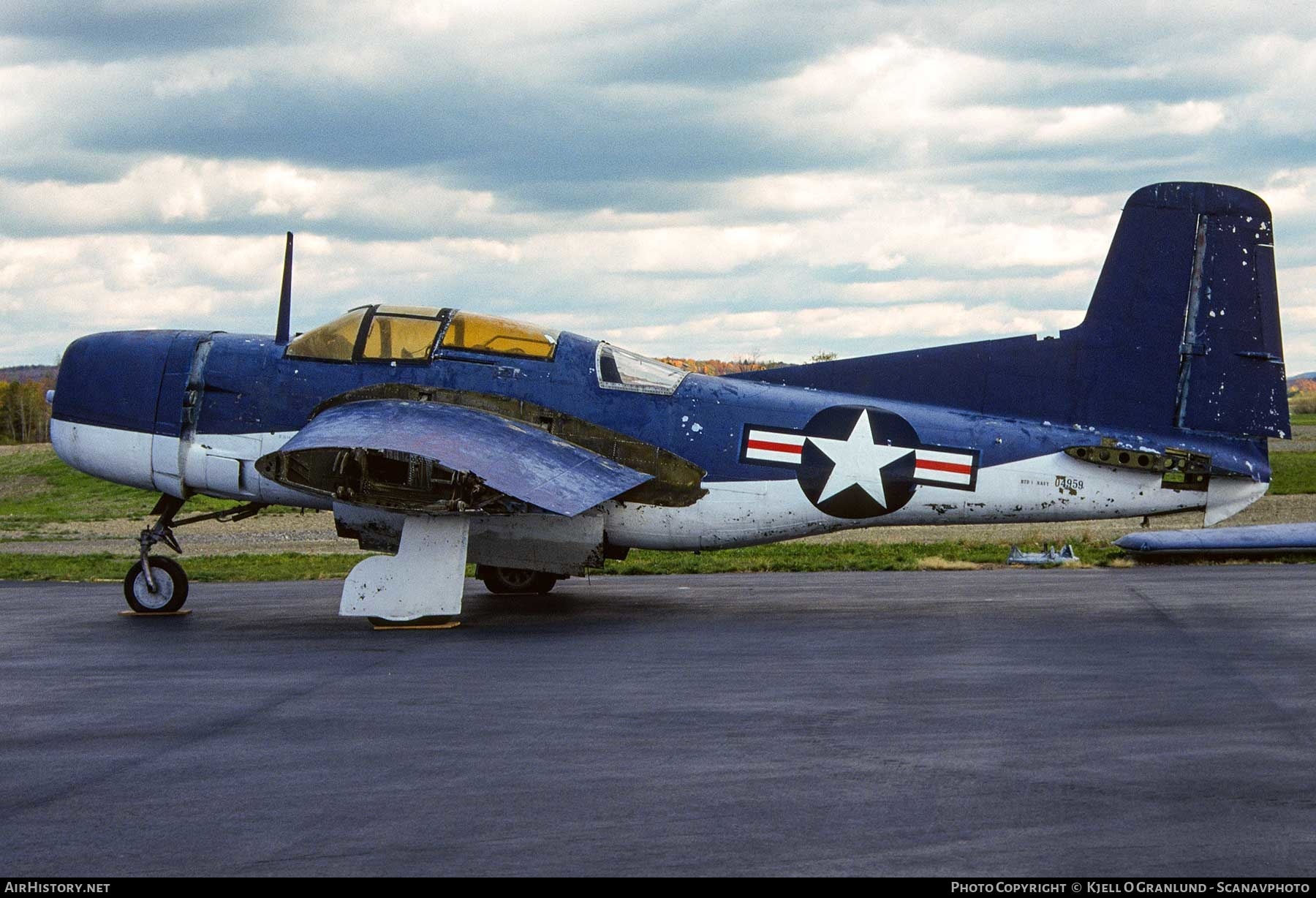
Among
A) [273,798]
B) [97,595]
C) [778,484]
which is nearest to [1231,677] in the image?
[778,484]

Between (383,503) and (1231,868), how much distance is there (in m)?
9.25

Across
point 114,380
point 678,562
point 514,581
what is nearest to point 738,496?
point 514,581

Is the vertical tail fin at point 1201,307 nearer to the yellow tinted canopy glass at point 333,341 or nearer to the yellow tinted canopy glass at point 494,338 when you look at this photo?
the yellow tinted canopy glass at point 494,338

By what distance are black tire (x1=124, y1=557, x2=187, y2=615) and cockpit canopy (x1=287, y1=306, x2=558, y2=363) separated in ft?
9.23

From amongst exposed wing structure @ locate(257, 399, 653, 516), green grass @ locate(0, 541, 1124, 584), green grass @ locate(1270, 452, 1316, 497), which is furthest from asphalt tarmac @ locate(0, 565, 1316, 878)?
green grass @ locate(1270, 452, 1316, 497)

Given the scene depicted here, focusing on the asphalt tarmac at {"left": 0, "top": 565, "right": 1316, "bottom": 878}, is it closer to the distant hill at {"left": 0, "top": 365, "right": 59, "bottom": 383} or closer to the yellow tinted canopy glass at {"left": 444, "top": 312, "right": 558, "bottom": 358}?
the yellow tinted canopy glass at {"left": 444, "top": 312, "right": 558, "bottom": 358}

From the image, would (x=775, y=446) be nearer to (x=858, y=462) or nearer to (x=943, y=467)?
(x=858, y=462)

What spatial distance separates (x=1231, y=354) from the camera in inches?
524

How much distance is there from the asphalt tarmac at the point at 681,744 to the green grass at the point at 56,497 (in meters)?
32.7

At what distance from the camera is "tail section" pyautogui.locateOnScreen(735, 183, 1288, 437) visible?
13.3 meters

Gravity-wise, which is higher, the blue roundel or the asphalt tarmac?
the blue roundel

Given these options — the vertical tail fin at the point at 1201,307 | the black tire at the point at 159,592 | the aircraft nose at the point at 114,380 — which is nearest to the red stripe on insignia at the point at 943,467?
the vertical tail fin at the point at 1201,307

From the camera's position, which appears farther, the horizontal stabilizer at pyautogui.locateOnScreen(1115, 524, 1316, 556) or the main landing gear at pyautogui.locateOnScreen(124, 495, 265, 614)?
the horizontal stabilizer at pyautogui.locateOnScreen(1115, 524, 1316, 556)
